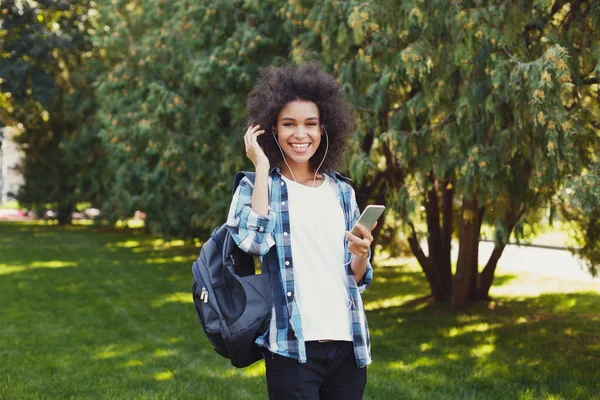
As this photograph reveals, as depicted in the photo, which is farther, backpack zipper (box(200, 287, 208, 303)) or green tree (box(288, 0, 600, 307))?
green tree (box(288, 0, 600, 307))

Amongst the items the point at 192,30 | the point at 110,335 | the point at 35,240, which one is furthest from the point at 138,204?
the point at 110,335

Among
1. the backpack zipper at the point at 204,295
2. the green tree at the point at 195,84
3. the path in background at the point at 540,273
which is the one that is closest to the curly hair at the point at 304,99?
the backpack zipper at the point at 204,295

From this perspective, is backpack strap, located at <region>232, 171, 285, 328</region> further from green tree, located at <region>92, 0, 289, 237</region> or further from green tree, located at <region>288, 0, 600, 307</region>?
green tree, located at <region>92, 0, 289, 237</region>

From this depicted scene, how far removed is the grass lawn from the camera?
638cm

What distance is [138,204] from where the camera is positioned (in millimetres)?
20688

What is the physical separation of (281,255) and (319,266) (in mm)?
142

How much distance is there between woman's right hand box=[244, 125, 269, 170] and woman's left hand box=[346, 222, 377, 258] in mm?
395

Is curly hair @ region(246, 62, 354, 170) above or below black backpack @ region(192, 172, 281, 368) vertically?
above

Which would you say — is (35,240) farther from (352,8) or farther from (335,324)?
(335,324)

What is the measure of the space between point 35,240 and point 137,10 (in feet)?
32.8

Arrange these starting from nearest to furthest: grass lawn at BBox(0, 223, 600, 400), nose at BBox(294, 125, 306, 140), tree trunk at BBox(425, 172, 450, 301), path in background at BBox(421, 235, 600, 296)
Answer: nose at BBox(294, 125, 306, 140) < grass lawn at BBox(0, 223, 600, 400) < tree trunk at BBox(425, 172, 450, 301) < path in background at BBox(421, 235, 600, 296)

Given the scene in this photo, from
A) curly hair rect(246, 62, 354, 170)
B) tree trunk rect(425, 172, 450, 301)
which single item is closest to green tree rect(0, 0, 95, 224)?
tree trunk rect(425, 172, 450, 301)

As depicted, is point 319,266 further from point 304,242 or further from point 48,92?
point 48,92

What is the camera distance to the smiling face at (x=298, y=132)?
2.96m
